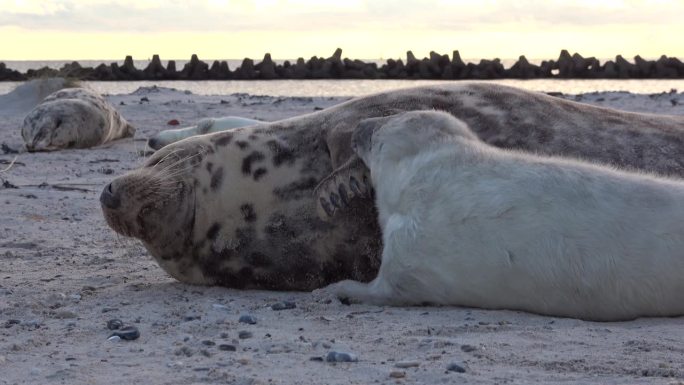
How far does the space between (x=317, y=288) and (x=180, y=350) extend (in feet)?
4.48

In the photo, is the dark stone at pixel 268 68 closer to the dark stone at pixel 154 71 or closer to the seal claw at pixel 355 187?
the dark stone at pixel 154 71

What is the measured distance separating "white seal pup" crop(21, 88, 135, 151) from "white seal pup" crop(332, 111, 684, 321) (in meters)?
7.43

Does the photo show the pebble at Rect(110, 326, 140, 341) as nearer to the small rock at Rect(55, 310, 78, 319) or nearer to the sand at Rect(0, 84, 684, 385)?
the sand at Rect(0, 84, 684, 385)

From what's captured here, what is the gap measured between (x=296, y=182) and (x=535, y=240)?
148 cm

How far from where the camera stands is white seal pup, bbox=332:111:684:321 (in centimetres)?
370

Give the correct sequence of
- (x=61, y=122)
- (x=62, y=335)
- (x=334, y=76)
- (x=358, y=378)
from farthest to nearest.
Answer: (x=334, y=76)
(x=61, y=122)
(x=62, y=335)
(x=358, y=378)

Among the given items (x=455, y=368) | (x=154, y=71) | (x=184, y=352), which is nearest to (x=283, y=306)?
(x=184, y=352)

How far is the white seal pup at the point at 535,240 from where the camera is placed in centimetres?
370

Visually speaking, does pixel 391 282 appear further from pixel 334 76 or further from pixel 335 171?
pixel 334 76

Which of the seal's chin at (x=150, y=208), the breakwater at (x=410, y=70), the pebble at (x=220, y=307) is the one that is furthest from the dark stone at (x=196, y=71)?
the pebble at (x=220, y=307)

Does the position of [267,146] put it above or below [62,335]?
above

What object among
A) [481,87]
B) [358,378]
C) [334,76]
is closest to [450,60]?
[334,76]

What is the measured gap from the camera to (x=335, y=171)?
4.72m

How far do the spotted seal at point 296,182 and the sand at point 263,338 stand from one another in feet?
0.51
